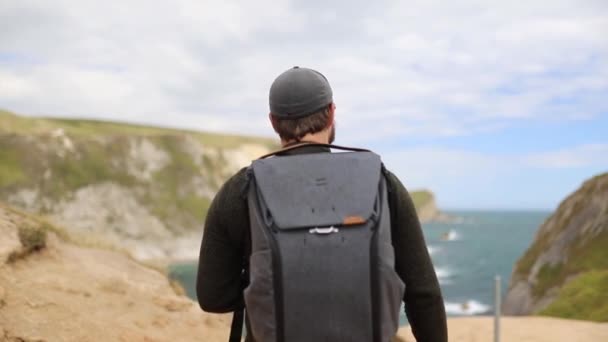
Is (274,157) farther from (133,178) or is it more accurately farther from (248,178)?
(133,178)

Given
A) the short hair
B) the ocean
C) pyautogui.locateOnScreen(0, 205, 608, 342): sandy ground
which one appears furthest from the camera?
the ocean

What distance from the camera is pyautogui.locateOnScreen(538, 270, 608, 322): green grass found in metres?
16.2

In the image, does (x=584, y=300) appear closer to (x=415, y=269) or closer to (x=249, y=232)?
(x=415, y=269)

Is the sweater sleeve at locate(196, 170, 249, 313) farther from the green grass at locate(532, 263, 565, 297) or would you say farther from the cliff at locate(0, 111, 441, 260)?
the cliff at locate(0, 111, 441, 260)

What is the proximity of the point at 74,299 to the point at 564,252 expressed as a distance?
23104mm

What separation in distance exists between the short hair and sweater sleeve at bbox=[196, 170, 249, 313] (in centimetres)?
33

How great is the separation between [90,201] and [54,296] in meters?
96.2

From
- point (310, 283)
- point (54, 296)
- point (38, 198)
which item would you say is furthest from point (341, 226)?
point (38, 198)

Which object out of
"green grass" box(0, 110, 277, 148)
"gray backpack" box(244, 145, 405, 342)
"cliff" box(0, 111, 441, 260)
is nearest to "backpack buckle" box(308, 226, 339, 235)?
"gray backpack" box(244, 145, 405, 342)

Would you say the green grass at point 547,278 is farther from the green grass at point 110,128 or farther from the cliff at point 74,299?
the green grass at point 110,128

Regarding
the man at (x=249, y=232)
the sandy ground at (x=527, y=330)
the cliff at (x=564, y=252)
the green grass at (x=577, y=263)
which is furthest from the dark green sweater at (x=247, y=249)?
the green grass at (x=577, y=263)

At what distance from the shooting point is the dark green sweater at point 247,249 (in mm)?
2887

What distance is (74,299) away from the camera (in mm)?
7441

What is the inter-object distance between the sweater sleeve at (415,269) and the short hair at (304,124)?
0.46m
